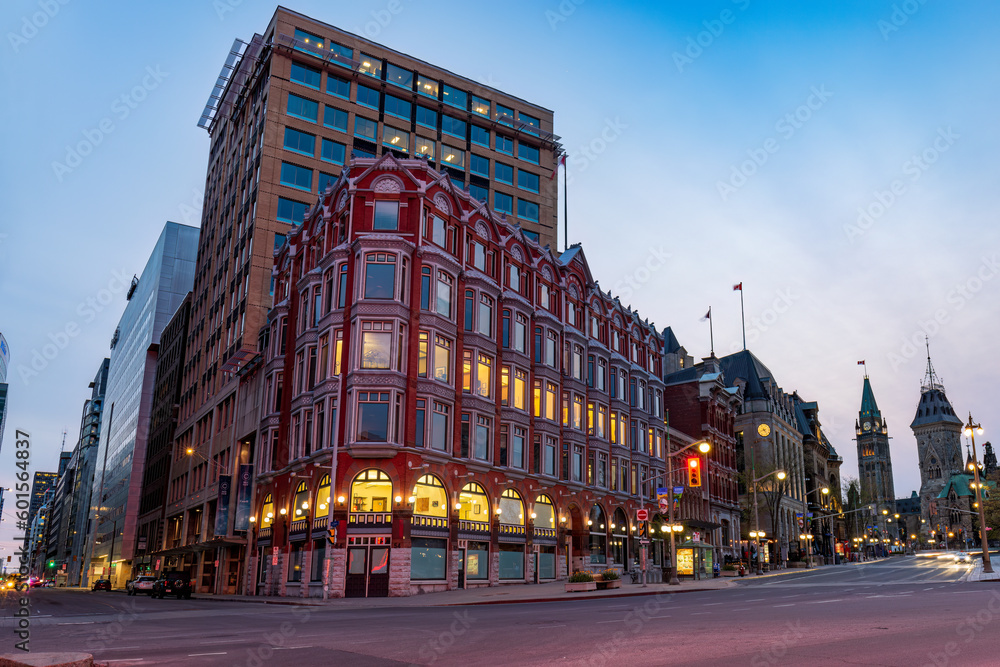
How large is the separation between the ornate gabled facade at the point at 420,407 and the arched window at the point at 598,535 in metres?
0.16

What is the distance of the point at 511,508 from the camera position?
50844 millimetres

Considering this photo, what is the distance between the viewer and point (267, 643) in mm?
15156

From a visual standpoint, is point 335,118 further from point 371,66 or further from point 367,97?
point 371,66

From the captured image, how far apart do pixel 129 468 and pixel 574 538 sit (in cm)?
8384

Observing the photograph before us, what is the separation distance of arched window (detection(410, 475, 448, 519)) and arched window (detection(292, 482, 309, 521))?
6.85 metres

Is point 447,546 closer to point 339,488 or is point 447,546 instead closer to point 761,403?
point 339,488

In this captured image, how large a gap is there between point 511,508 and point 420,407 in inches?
440

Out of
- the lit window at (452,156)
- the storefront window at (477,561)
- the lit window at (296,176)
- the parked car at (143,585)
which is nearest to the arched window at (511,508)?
the storefront window at (477,561)

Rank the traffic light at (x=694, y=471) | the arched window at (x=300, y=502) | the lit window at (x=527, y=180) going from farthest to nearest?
the lit window at (x=527, y=180) → the arched window at (x=300, y=502) → the traffic light at (x=694, y=471)

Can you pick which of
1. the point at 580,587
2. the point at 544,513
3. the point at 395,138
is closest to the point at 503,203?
the point at 395,138

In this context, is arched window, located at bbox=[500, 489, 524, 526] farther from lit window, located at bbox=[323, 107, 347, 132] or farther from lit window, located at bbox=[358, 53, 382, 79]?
lit window, located at bbox=[358, 53, 382, 79]

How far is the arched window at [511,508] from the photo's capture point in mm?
50031

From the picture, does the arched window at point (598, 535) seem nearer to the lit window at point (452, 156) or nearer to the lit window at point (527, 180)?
the lit window at point (527, 180)

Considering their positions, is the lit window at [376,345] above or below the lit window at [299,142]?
below
